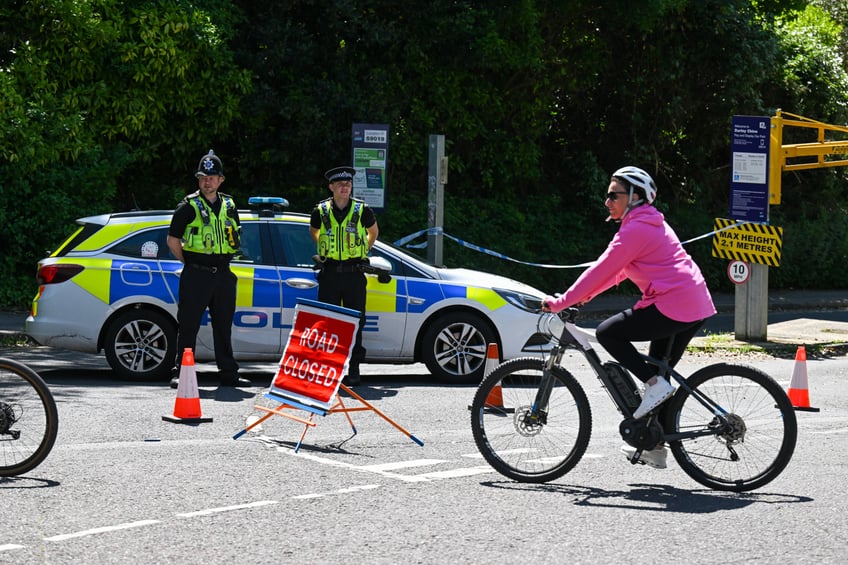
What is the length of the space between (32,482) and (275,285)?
186 inches

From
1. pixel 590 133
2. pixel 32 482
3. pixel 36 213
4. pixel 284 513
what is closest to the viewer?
→ pixel 284 513

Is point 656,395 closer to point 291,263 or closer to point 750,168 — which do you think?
point 291,263


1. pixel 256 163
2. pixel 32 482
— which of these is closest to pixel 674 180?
pixel 256 163

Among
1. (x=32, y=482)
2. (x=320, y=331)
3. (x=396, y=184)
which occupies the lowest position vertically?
(x=32, y=482)

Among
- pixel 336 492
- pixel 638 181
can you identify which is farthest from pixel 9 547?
pixel 638 181

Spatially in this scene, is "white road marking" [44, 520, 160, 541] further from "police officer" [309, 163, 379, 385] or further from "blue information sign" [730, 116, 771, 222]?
"blue information sign" [730, 116, 771, 222]

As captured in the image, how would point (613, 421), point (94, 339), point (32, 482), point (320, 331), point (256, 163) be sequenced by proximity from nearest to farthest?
point (32, 482) → point (320, 331) → point (613, 421) → point (94, 339) → point (256, 163)

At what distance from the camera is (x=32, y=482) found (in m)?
7.27

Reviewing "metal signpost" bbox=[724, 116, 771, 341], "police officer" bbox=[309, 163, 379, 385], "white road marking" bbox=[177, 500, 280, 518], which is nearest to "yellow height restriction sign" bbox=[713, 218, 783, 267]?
"metal signpost" bbox=[724, 116, 771, 341]

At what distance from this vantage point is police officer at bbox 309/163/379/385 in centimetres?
1106

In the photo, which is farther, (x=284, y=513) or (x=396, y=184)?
(x=396, y=184)

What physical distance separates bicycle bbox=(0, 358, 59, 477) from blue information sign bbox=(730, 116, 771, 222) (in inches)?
447

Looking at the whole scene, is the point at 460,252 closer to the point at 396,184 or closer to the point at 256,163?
the point at 396,184

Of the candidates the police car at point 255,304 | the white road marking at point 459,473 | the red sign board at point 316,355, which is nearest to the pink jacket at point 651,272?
the white road marking at point 459,473
